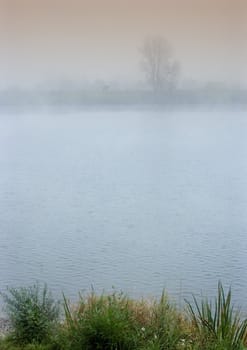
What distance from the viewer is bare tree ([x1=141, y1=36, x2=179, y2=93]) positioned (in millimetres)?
4195

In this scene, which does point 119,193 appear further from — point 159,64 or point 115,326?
point 115,326

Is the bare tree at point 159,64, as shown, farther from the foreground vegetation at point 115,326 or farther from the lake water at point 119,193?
the foreground vegetation at point 115,326

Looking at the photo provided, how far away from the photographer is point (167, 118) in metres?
4.32

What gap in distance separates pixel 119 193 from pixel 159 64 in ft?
3.30

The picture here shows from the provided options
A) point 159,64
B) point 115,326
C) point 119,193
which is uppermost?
point 159,64

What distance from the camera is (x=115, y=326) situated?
131 inches

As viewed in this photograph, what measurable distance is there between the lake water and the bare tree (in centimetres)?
23

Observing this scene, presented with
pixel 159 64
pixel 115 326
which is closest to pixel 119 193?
pixel 159 64

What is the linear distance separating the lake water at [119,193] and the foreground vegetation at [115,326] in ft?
1.36

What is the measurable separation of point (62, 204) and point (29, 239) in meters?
0.36

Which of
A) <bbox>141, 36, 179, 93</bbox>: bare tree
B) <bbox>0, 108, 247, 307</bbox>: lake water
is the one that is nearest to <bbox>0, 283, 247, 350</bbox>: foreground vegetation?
<bbox>0, 108, 247, 307</bbox>: lake water

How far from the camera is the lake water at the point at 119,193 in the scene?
4.27 metres

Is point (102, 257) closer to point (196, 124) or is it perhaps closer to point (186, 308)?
point (186, 308)

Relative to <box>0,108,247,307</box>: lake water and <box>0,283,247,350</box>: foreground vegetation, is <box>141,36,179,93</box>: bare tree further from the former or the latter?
<box>0,283,247,350</box>: foreground vegetation
